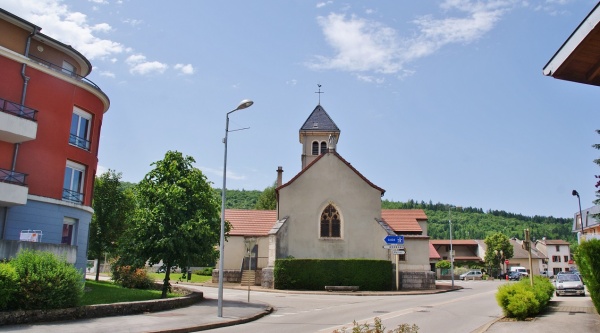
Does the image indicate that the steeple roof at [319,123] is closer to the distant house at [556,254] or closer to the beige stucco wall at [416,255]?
the beige stucco wall at [416,255]

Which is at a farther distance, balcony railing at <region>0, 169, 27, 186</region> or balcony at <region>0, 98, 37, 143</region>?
balcony railing at <region>0, 169, 27, 186</region>

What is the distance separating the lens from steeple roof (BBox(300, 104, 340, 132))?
48625mm

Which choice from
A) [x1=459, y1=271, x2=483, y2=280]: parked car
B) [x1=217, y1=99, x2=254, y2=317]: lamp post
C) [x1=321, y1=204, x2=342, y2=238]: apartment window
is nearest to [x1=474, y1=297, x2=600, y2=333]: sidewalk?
[x1=217, y1=99, x2=254, y2=317]: lamp post

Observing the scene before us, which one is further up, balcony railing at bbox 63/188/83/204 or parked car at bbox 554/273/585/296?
balcony railing at bbox 63/188/83/204

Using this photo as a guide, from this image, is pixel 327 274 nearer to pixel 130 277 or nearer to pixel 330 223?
pixel 330 223

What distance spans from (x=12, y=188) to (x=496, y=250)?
72150mm

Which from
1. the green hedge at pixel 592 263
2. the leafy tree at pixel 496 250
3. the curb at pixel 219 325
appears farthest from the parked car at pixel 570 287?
the leafy tree at pixel 496 250

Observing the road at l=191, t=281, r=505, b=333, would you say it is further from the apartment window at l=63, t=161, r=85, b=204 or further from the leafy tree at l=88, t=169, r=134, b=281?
the leafy tree at l=88, t=169, r=134, b=281

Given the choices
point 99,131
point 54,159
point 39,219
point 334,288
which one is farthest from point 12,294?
point 334,288

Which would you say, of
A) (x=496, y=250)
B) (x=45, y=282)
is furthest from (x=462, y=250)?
(x=45, y=282)

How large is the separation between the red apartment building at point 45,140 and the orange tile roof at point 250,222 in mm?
18313

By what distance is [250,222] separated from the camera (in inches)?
1667

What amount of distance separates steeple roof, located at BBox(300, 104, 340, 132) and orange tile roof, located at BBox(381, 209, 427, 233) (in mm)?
11661

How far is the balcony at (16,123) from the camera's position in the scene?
61.5 feet
